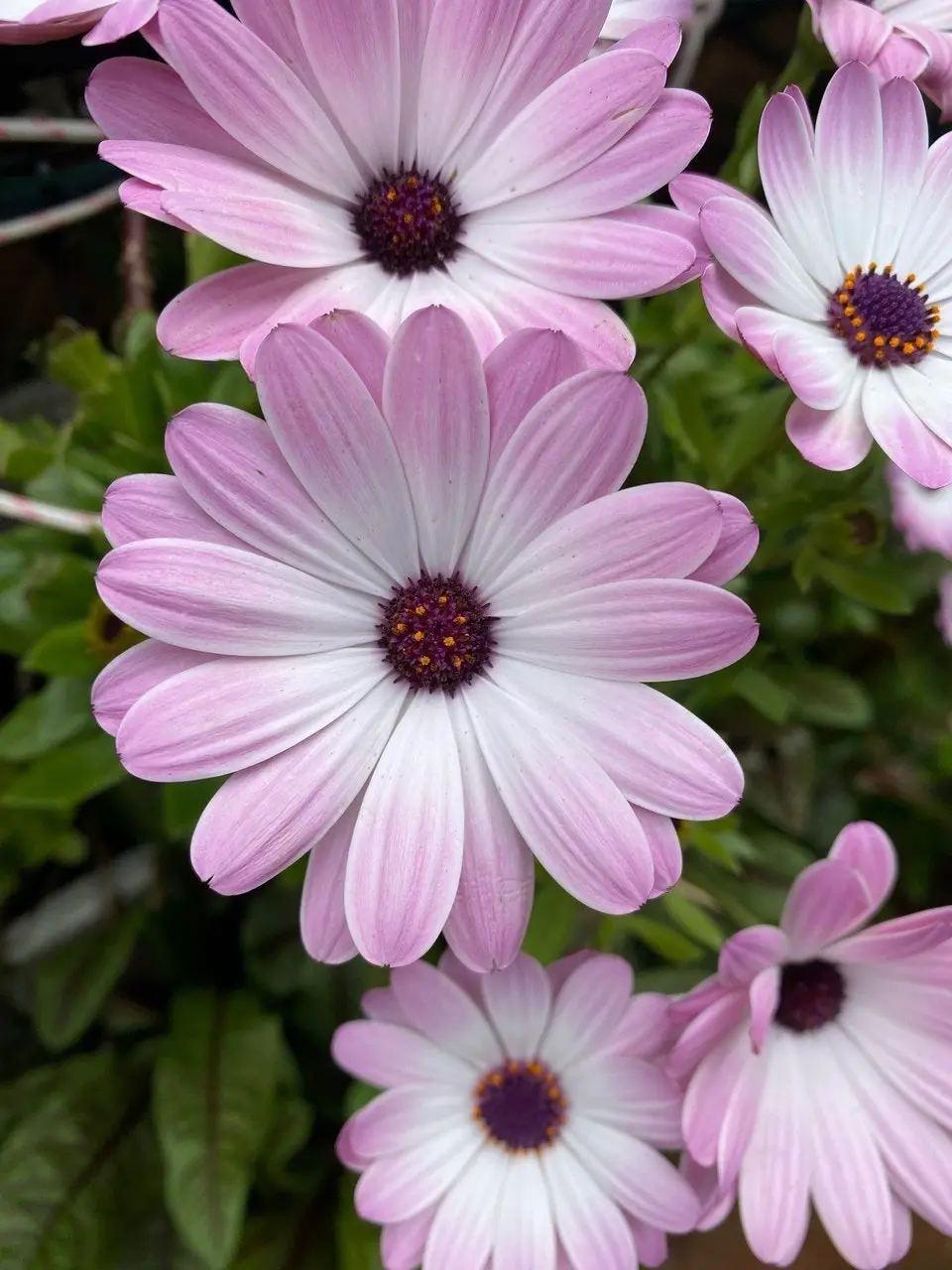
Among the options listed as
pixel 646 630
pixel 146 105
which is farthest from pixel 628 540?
pixel 146 105

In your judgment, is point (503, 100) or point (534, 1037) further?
A: point (534, 1037)

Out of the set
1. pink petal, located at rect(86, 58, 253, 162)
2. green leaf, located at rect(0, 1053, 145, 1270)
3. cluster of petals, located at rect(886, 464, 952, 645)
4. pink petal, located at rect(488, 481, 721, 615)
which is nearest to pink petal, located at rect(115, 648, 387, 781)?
pink petal, located at rect(488, 481, 721, 615)

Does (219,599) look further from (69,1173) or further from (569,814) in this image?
(69,1173)

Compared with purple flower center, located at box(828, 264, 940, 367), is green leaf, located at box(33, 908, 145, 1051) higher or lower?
lower

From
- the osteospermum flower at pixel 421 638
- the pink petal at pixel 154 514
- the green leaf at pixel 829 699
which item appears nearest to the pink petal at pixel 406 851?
the osteospermum flower at pixel 421 638

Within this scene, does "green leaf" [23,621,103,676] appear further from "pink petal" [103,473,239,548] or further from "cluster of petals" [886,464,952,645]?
"cluster of petals" [886,464,952,645]

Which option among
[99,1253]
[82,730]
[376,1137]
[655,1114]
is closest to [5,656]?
[82,730]

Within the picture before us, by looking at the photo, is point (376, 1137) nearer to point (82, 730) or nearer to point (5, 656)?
point (82, 730)
